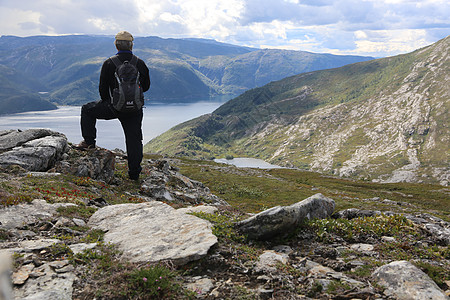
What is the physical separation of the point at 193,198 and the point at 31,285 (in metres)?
17.4

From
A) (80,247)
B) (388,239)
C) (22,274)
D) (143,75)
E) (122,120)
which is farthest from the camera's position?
(122,120)

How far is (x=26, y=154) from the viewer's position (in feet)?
54.7

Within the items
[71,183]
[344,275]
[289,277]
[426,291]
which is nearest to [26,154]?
[71,183]

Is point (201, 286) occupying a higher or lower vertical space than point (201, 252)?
lower

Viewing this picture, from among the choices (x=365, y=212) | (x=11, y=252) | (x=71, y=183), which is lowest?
(x=365, y=212)

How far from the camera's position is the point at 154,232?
8.91 meters

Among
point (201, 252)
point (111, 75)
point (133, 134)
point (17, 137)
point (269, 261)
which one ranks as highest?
point (111, 75)

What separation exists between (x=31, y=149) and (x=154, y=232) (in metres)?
12.9

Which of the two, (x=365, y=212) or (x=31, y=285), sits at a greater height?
(x=31, y=285)

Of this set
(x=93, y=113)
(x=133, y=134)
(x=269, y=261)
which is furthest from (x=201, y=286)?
(x=93, y=113)

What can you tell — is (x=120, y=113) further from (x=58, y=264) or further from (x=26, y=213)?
(x=58, y=264)

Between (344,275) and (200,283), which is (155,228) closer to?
(200,283)

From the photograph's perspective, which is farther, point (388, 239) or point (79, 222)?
point (388, 239)

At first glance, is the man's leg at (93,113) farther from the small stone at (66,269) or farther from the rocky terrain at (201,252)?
the small stone at (66,269)
